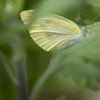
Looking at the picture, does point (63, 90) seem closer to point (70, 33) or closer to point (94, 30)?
point (70, 33)

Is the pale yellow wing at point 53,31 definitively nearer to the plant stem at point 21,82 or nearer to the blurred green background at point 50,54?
the blurred green background at point 50,54

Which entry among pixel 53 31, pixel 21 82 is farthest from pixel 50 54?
pixel 21 82

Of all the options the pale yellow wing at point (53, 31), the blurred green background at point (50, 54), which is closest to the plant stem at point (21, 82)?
the blurred green background at point (50, 54)

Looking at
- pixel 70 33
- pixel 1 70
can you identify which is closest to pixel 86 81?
pixel 70 33

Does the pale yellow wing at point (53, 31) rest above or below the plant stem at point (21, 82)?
above

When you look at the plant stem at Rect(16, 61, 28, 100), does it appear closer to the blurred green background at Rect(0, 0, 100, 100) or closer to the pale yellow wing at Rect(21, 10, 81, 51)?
the blurred green background at Rect(0, 0, 100, 100)

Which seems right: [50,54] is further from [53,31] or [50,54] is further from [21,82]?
[21,82]
